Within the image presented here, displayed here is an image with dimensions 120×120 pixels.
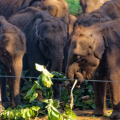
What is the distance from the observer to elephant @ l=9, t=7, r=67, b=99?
5840 mm

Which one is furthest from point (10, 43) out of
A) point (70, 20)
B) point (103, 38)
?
point (70, 20)

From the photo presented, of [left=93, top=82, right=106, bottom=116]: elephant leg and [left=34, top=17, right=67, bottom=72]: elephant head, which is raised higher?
[left=34, top=17, right=67, bottom=72]: elephant head

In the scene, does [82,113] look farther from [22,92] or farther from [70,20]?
[70,20]

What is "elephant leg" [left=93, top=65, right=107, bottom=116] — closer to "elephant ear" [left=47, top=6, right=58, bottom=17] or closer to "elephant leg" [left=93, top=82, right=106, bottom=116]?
"elephant leg" [left=93, top=82, right=106, bottom=116]

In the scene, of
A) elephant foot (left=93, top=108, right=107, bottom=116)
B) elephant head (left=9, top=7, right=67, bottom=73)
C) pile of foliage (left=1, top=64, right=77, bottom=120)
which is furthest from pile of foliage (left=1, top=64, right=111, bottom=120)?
elephant head (left=9, top=7, right=67, bottom=73)

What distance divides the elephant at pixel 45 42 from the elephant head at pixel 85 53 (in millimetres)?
1244

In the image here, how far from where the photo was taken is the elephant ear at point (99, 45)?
445 centimetres

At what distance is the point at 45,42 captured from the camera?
5.98m

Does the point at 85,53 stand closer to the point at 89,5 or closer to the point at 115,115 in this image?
the point at 115,115

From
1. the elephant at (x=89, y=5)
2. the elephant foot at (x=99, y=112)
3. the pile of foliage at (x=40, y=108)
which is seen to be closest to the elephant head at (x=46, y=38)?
the pile of foliage at (x=40, y=108)

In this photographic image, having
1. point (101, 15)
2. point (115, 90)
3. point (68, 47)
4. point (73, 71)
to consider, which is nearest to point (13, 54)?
point (68, 47)

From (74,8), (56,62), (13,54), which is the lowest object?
(56,62)

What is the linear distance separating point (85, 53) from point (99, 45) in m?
Answer: 0.21

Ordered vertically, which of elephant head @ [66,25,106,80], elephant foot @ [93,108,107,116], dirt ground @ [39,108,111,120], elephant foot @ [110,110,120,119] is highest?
elephant head @ [66,25,106,80]
